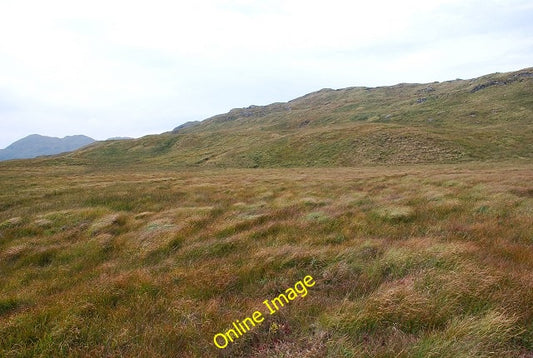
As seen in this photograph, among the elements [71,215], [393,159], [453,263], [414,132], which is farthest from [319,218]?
[414,132]

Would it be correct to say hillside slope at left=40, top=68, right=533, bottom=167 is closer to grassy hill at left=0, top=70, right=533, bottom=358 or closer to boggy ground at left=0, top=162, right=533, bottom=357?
grassy hill at left=0, top=70, right=533, bottom=358

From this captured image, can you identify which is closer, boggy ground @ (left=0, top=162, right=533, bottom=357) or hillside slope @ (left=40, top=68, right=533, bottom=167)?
boggy ground @ (left=0, top=162, right=533, bottom=357)

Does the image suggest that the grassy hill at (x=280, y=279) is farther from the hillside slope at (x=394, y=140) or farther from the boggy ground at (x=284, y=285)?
the hillside slope at (x=394, y=140)

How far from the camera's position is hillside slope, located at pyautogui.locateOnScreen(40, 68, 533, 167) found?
5103 cm

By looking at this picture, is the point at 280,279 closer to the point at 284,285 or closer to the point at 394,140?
the point at 284,285

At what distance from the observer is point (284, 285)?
550cm

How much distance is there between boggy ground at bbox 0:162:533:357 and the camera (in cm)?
379

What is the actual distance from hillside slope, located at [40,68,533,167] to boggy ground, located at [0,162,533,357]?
1757 inches

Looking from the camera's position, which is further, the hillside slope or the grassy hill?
the hillside slope

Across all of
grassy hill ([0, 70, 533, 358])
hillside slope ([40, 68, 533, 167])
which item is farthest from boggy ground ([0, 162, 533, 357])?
hillside slope ([40, 68, 533, 167])

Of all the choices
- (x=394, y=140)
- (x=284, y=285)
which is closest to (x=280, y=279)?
(x=284, y=285)

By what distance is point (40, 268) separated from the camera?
7195 mm

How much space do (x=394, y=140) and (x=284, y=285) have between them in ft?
191

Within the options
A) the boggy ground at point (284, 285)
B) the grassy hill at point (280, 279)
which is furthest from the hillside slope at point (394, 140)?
the boggy ground at point (284, 285)
